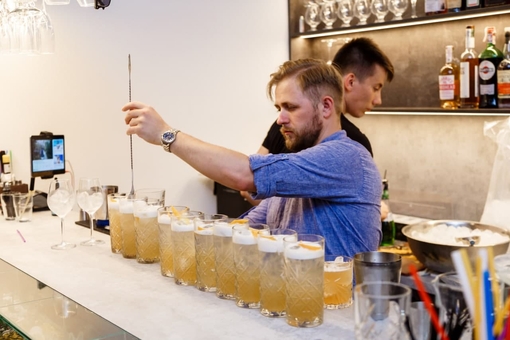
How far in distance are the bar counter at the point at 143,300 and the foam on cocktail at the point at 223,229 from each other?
0.57ft

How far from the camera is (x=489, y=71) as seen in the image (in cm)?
324

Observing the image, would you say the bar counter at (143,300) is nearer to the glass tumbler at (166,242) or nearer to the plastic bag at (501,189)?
the glass tumbler at (166,242)

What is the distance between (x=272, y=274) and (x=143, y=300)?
15.2 inches

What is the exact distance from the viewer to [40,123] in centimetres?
412

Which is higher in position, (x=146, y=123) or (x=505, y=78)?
(x=505, y=78)

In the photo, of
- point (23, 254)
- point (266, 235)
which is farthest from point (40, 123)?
point (266, 235)

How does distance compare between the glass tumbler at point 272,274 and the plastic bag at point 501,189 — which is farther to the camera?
the plastic bag at point 501,189

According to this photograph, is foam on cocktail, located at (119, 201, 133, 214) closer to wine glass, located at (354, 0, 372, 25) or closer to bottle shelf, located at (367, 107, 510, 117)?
bottle shelf, located at (367, 107, 510, 117)

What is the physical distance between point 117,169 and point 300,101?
7.15ft

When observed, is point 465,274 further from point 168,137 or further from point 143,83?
point 143,83

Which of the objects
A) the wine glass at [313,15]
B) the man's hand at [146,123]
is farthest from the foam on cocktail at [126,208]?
the wine glass at [313,15]

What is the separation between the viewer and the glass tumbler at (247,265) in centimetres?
161

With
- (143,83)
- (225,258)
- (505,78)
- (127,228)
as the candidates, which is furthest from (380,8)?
(225,258)

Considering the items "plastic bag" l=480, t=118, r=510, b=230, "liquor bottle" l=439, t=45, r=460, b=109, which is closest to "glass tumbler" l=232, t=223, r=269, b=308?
"plastic bag" l=480, t=118, r=510, b=230
